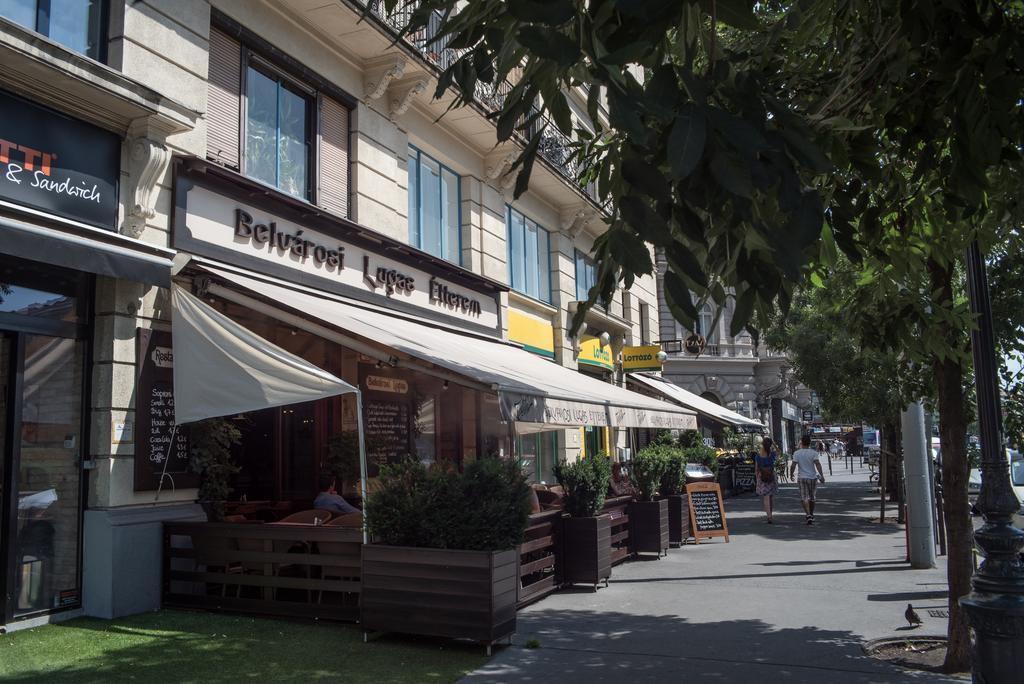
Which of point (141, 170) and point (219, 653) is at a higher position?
point (141, 170)

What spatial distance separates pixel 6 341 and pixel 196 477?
2.23m

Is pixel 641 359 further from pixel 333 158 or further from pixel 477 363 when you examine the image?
pixel 477 363

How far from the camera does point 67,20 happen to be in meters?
7.98

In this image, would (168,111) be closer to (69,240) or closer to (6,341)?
(69,240)

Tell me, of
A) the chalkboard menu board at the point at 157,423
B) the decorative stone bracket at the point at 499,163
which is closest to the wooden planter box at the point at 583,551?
the chalkboard menu board at the point at 157,423

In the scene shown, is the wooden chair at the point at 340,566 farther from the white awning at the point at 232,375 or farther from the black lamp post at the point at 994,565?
the black lamp post at the point at 994,565

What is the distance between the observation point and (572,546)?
9344 mm

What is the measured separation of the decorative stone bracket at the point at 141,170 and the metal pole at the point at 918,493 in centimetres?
948

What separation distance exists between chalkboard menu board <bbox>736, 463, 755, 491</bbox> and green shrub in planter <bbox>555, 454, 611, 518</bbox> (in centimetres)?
1949

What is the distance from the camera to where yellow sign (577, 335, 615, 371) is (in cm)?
2019

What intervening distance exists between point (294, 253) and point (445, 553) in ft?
16.6

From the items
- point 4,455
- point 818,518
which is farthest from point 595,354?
point 4,455

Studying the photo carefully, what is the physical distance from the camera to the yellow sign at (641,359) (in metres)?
22.0

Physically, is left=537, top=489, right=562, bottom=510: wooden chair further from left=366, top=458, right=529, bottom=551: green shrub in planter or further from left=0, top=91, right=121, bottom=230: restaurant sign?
left=0, top=91, right=121, bottom=230: restaurant sign
